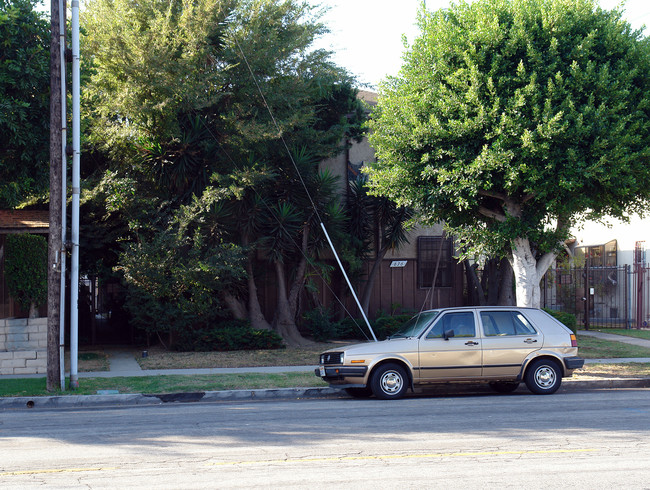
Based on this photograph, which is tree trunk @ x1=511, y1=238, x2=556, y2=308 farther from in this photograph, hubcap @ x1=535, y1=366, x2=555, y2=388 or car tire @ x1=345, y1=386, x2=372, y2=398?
car tire @ x1=345, y1=386, x2=372, y2=398

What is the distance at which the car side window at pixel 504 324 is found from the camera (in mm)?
11672

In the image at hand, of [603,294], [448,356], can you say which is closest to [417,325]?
[448,356]

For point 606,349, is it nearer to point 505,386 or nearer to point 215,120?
point 505,386

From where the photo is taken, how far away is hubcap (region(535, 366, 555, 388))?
1177 cm

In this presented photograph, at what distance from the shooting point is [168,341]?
19.2m

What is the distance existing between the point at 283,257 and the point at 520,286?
737cm

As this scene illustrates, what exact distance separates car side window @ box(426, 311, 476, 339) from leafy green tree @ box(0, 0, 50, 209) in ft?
30.6

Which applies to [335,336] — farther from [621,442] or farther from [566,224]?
[621,442]

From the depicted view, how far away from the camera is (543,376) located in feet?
38.7

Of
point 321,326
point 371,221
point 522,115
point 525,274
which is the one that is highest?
point 522,115

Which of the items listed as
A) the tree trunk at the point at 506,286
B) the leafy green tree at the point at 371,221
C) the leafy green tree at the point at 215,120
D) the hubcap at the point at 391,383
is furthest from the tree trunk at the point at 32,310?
the tree trunk at the point at 506,286

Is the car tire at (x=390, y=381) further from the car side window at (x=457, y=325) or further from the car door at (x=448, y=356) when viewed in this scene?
the car side window at (x=457, y=325)

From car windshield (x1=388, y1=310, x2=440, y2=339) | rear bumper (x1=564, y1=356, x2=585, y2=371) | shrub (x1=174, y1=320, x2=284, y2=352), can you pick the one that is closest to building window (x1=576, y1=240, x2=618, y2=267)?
shrub (x1=174, y1=320, x2=284, y2=352)

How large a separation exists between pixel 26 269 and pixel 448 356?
31.6 ft
